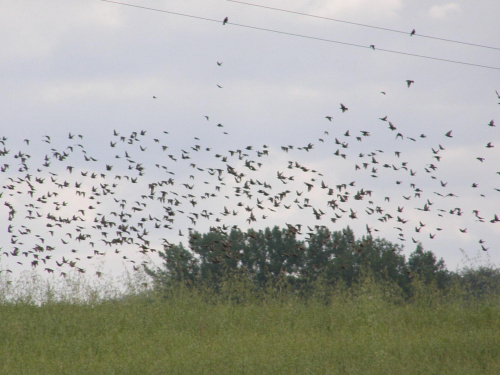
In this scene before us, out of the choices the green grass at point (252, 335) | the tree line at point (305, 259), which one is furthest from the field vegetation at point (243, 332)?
the tree line at point (305, 259)

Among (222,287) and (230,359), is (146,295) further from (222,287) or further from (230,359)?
(230,359)

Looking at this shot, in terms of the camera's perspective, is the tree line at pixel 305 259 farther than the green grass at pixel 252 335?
Yes

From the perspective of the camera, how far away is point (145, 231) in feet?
61.5

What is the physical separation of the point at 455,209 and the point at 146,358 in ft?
34.7

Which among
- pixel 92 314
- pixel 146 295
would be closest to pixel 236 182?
pixel 146 295

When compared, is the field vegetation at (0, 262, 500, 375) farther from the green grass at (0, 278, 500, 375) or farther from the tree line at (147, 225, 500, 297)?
the tree line at (147, 225, 500, 297)

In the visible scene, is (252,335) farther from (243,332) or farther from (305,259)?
(305,259)

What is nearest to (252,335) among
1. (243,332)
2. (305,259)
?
(243,332)

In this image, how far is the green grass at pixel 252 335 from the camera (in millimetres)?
10688

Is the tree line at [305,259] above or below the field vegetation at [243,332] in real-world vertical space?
above

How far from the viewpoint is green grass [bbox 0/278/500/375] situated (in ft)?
35.1

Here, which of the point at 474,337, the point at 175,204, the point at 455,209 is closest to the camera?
the point at 474,337

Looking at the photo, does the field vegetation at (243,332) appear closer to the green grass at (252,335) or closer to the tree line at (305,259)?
the green grass at (252,335)

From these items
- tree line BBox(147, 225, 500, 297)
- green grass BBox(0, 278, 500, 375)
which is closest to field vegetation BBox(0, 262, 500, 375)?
green grass BBox(0, 278, 500, 375)
